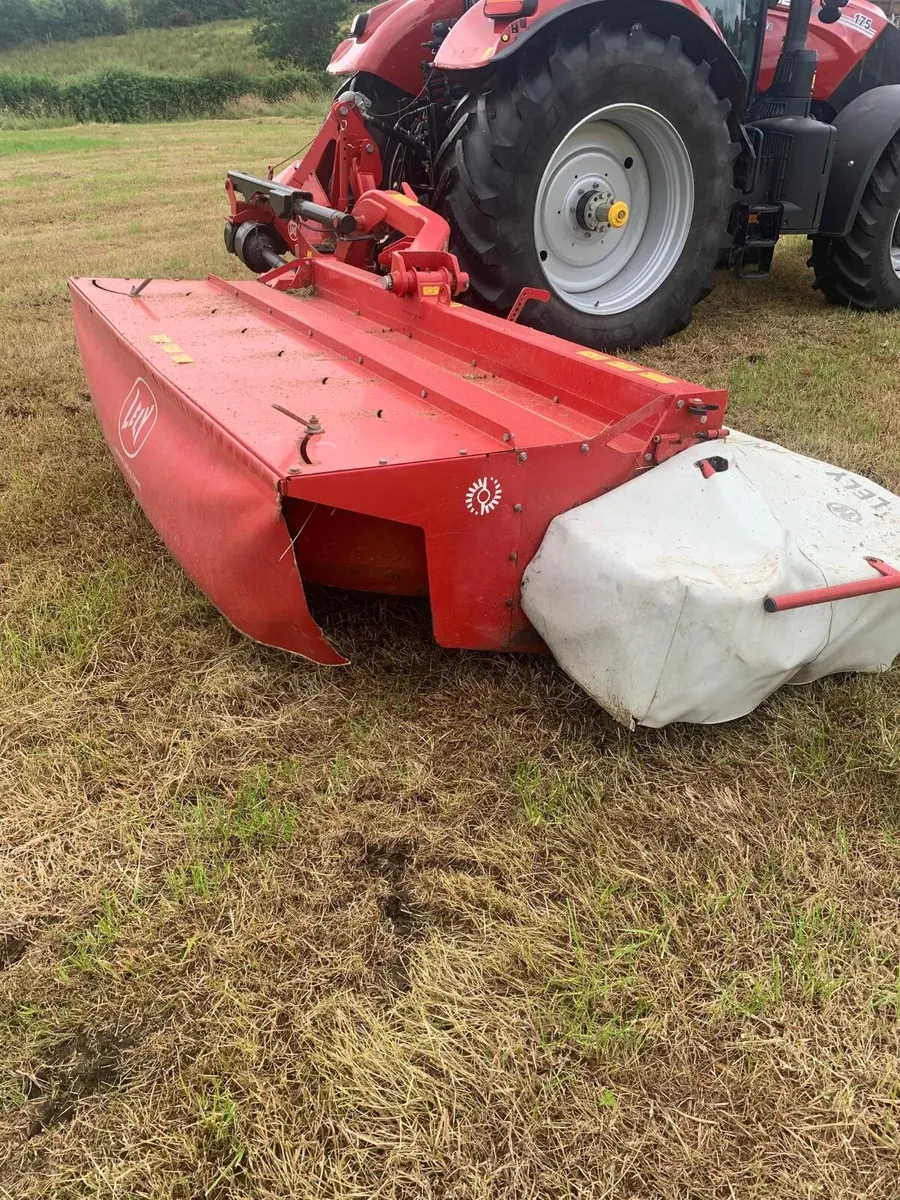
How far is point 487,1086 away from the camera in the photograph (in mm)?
1218

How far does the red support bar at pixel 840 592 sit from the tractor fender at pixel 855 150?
10.1 feet

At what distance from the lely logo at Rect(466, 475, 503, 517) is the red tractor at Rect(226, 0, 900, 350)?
1.68m

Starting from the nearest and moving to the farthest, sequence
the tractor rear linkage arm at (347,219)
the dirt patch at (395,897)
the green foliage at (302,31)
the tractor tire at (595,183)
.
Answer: the dirt patch at (395,897) < the tractor rear linkage arm at (347,219) < the tractor tire at (595,183) < the green foliage at (302,31)

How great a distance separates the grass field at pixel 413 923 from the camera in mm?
1159

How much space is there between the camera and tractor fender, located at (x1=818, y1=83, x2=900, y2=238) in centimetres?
406

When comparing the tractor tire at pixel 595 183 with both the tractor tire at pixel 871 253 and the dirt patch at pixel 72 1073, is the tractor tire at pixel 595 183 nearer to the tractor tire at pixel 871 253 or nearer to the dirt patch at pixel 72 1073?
the tractor tire at pixel 871 253

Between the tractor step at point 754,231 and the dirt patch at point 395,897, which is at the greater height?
the tractor step at point 754,231

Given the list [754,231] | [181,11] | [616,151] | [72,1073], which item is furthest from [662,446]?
[181,11]

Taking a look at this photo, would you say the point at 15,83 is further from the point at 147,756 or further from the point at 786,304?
the point at 147,756

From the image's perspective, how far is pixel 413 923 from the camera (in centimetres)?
146

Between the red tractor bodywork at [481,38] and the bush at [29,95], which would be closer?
the red tractor bodywork at [481,38]

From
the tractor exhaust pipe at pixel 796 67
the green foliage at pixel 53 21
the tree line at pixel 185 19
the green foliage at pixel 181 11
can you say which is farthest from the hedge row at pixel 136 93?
the tractor exhaust pipe at pixel 796 67

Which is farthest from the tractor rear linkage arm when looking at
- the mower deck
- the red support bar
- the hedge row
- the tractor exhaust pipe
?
the hedge row

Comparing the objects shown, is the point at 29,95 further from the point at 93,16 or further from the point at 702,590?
the point at 702,590
